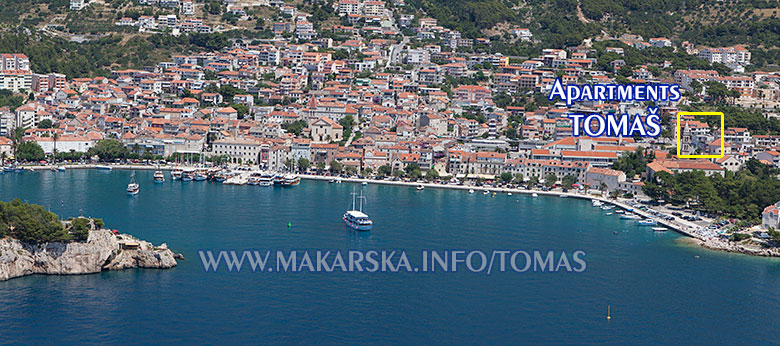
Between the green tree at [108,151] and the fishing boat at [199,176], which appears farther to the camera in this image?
the green tree at [108,151]

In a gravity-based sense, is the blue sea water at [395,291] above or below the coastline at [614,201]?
below

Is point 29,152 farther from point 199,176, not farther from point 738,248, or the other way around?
point 738,248

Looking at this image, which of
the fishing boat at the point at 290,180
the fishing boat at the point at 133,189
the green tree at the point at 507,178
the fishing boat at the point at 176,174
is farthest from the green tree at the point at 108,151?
the green tree at the point at 507,178

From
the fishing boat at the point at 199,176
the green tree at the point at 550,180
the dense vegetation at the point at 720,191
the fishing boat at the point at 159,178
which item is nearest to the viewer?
the dense vegetation at the point at 720,191

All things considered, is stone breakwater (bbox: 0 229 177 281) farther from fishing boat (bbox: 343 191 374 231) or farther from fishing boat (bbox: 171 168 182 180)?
fishing boat (bbox: 171 168 182 180)

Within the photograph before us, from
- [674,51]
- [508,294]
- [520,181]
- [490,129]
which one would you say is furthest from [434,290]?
[674,51]

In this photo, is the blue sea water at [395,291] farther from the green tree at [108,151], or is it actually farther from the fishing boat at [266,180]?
the green tree at [108,151]

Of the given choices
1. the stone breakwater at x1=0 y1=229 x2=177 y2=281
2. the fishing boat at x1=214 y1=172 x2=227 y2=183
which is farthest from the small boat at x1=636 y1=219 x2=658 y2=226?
the fishing boat at x1=214 y1=172 x2=227 y2=183
